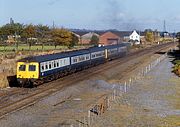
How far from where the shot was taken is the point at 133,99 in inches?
1262

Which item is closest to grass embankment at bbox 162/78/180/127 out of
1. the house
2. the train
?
the train

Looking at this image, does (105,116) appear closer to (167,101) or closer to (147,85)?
(167,101)

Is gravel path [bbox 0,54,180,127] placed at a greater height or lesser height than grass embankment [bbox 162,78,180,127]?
greater

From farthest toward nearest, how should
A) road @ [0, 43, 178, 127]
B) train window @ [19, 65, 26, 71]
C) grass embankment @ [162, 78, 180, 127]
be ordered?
train window @ [19, 65, 26, 71]
grass embankment @ [162, 78, 180, 127]
road @ [0, 43, 178, 127]

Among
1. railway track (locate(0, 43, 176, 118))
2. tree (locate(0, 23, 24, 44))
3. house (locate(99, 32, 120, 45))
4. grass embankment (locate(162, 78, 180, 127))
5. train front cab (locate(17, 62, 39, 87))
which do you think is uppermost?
tree (locate(0, 23, 24, 44))

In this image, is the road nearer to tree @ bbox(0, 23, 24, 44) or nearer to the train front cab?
the train front cab

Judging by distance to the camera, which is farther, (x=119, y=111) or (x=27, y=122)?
(x=119, y=111)

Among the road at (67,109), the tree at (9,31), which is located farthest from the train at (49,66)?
the tree at (9,31)

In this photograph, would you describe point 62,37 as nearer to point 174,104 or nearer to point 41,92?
point 41,92

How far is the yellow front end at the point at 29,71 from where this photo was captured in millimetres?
36438

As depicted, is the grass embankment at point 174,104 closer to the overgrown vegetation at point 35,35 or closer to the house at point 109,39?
the overgrown vegetation at point 35,35

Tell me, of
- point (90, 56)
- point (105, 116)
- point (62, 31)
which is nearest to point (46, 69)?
point (105, 116)

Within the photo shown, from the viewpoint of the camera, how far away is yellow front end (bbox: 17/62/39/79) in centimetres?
3644

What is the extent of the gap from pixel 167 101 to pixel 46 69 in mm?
11974
